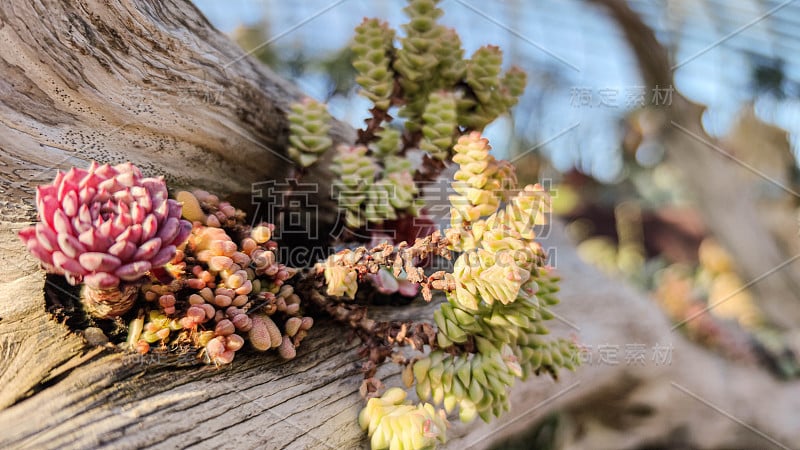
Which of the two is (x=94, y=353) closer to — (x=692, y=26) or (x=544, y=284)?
(x=544, y=284)

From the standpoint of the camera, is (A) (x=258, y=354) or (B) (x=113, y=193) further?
(A) (x=258, y=354)

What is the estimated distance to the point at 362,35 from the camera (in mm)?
870

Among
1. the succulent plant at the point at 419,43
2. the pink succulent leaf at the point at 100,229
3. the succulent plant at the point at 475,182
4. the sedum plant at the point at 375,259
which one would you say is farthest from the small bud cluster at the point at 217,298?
the succulent plant at the point at 419,43

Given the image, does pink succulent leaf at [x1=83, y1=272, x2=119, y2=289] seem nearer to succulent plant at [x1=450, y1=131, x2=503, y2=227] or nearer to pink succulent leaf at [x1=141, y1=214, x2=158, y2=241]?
pink succulent leaf at [x1=141, y1=214, x2=158, y2=241]

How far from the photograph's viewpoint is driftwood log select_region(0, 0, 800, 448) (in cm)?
59

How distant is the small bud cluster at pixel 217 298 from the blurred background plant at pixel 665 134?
72 cm

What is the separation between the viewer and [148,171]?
78 centimetres

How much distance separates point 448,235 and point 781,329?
7.01 feet

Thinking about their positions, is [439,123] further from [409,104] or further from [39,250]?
[39,250]

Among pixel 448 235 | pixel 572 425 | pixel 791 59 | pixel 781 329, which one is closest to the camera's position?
pixel 448 235

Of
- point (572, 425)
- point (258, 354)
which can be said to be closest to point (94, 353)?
point (258, 354)

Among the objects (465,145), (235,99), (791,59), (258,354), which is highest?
(791,59)

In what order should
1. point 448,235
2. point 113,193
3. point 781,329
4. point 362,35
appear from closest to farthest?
1. point 113,193
2. point 448,235
3. point 362,35
4. point 781,329

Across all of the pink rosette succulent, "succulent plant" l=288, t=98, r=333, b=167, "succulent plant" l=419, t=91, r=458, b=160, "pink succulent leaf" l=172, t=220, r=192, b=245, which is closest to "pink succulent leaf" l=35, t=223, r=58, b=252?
the pink rosette succulent
